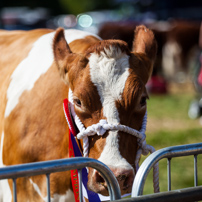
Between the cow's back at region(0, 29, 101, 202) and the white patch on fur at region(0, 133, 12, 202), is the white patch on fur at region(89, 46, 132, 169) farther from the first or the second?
the white patch on fur at region(0, 133, 12, 202)

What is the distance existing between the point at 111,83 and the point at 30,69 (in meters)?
0.93

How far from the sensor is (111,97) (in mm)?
2336

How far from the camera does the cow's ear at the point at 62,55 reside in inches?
101

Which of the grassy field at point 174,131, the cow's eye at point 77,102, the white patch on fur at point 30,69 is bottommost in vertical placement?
the grassy field at point 174,131

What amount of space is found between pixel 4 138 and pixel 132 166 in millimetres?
1121

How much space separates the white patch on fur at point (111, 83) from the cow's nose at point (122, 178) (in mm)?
28

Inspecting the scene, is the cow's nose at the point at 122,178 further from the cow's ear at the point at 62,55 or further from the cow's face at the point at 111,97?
the cow's ear at the point at 62,55

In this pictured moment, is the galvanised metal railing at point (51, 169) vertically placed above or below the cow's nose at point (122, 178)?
above

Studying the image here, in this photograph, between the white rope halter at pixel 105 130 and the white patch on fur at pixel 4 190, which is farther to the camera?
the white patch on fur at pixel 4 190

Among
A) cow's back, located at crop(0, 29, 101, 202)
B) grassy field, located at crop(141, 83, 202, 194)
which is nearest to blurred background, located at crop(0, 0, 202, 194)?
grassy field, located at crop(141, 83, 202, 194)

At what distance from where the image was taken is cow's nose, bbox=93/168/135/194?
2.15 m

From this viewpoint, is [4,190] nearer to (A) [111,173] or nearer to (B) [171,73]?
(A) [111,173]

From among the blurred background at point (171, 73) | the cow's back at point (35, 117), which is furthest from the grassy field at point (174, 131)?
the cow's back at point (35, 117)

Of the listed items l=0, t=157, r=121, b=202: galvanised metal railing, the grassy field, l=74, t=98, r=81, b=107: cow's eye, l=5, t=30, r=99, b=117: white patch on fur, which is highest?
l=5, t=30, r=99, b=117: white patch on fur
